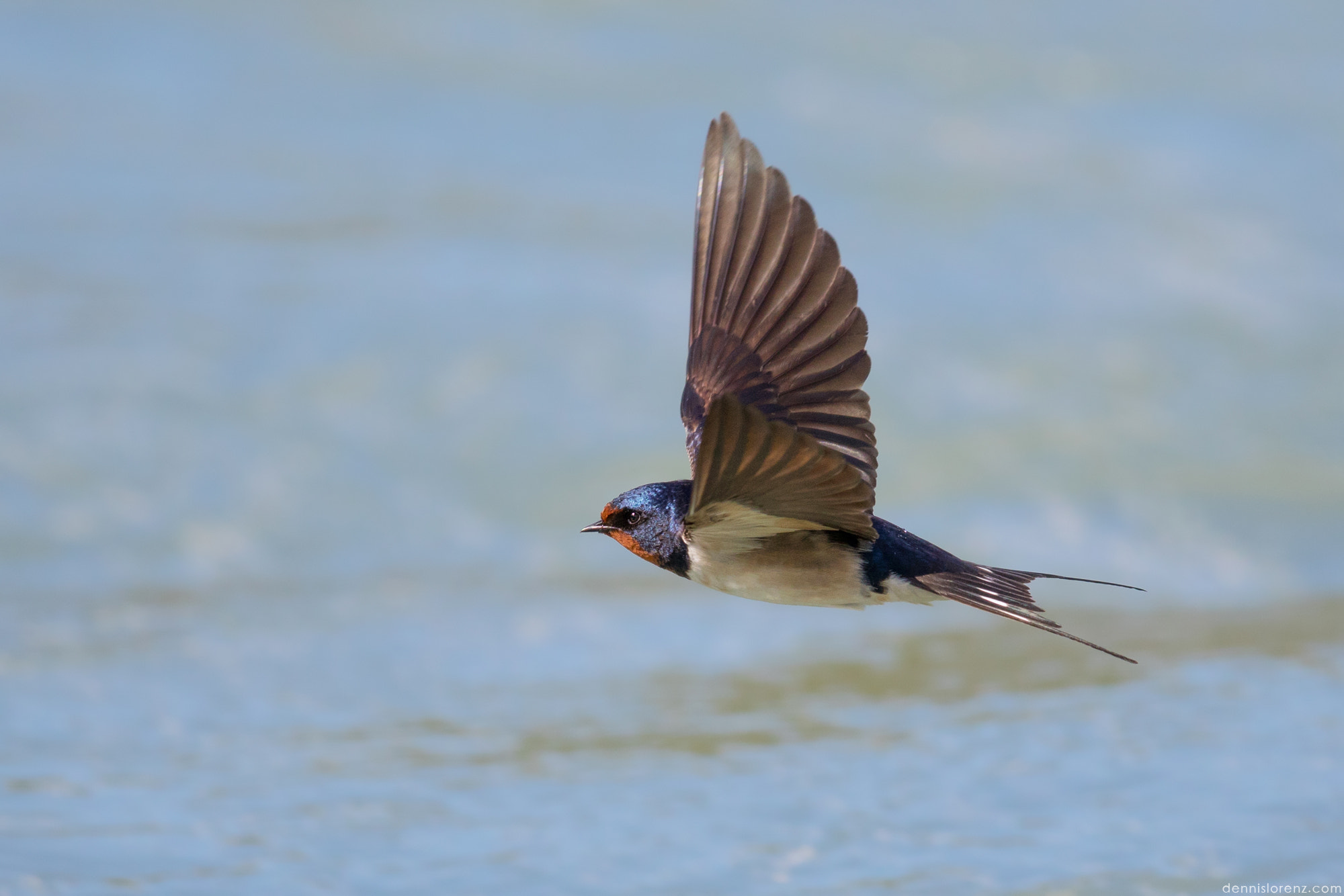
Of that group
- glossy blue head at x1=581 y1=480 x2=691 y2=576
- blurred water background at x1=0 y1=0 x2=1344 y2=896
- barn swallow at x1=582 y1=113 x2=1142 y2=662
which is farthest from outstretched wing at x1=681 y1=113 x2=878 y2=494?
blurred water background at x1=0 y1=0 x2=1344 y2=896

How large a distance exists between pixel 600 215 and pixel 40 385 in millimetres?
2434

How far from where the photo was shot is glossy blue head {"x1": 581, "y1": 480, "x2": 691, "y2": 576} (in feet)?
10.4

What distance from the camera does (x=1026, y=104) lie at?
8.80m

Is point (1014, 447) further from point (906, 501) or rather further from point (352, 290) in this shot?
point (352, 290)

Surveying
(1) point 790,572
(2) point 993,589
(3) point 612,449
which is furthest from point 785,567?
(3) point 612,449

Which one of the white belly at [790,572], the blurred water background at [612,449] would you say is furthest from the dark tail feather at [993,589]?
the blurred water background at [612,449]

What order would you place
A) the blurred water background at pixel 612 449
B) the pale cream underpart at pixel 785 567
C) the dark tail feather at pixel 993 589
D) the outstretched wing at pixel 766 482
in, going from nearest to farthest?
the outstretched wing at pixel 766 482, the dark tail feather at pixel 993 589, the pale cream underpart at pixel 785 567, the blurred water background at pixel 612 449

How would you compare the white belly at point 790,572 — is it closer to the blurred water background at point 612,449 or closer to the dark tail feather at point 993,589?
the dark tail feather at point 993,589

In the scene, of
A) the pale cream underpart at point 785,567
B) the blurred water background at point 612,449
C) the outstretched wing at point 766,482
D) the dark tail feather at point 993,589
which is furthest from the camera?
the blurred water background at point 612,449

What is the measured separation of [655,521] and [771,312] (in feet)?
1.40

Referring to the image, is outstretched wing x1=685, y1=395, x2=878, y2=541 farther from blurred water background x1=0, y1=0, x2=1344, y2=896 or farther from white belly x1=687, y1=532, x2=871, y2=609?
blurred water background x1=0, y1=0, x2=1344, y2=896

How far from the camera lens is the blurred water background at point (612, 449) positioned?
4.42 m

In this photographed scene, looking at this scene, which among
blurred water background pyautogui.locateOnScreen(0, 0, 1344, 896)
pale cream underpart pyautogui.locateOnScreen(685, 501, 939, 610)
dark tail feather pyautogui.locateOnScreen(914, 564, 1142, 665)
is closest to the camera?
dark tail feather pyautogui.locateOnScreen(914, 564, 1142, 665)

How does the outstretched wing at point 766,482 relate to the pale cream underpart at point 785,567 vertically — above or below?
above
